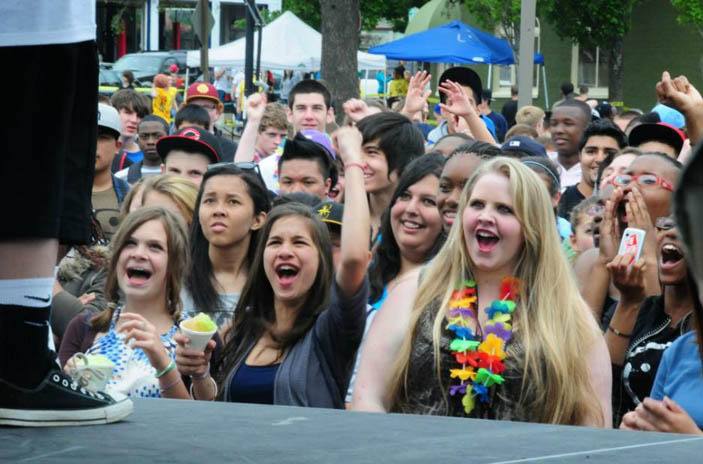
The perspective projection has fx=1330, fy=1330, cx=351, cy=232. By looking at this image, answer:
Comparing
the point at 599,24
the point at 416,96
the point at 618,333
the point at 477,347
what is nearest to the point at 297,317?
the point at 477,347

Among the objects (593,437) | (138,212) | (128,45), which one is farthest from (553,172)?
(128,45)

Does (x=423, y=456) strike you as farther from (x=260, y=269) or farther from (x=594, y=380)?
(x=260, y=269)

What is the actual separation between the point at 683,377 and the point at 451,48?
29259 mm

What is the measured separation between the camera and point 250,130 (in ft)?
27.1

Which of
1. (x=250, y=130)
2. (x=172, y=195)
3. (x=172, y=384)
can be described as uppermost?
(x=250, y=130)

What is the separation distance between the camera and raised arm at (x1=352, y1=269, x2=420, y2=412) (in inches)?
165

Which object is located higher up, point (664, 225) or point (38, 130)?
point (38, 130)

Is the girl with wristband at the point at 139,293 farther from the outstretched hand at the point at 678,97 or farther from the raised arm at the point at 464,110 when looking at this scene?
the raised arm at the point at 464,110

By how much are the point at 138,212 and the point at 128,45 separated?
56715 millimetres

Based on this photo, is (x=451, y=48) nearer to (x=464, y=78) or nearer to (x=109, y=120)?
(x=464, y=78)

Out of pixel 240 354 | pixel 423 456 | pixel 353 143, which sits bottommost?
pixel 240 354

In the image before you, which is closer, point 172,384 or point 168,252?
→ point 172,384

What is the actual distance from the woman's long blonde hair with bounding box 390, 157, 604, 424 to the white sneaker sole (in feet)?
4.04

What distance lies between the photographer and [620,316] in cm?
500
